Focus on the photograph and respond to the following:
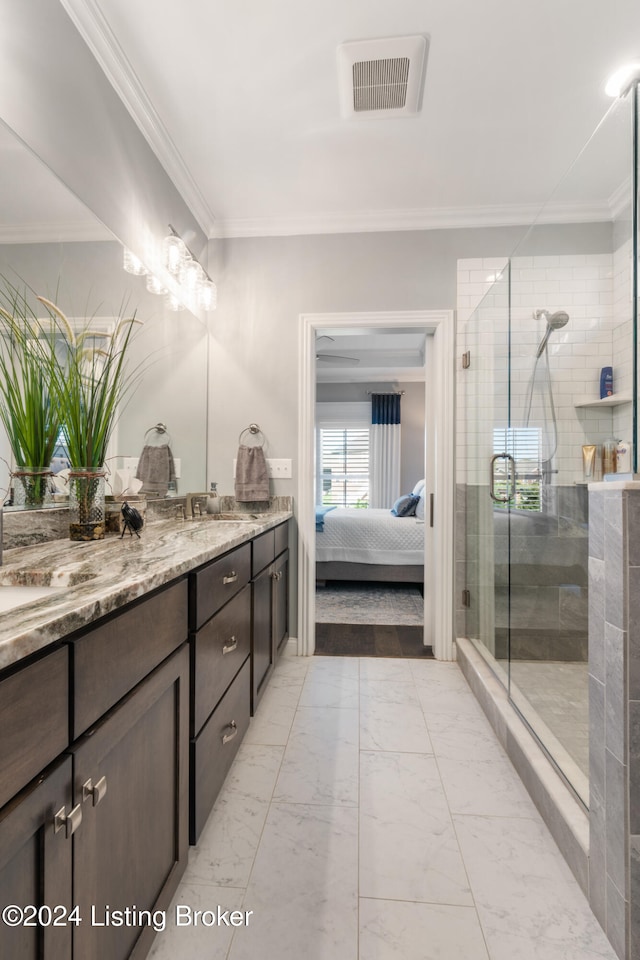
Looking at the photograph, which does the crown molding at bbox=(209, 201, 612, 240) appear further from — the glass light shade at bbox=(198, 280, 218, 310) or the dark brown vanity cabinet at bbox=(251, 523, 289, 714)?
the dark brown vanity cabinet at bbox=(251, 523, 289, 714)

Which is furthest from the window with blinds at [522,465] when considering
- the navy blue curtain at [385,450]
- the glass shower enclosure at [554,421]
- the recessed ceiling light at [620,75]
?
the navy blue curtain at [385,450]

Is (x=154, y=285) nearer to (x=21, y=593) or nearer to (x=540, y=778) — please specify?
(x=21, y=593)

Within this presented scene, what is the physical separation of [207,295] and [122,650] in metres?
2.34

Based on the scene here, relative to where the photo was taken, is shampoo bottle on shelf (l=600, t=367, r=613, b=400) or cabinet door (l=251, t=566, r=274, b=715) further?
cabinet door (l=251, t=566, r=274, b=715)

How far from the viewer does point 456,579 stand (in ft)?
9.09

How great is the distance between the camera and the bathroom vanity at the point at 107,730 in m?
0.59

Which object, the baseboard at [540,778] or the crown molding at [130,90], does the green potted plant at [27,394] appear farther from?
the baseboard at [540,778]

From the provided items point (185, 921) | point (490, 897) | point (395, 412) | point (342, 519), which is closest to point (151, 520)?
point (185, 921)

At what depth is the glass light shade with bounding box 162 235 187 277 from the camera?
232cm

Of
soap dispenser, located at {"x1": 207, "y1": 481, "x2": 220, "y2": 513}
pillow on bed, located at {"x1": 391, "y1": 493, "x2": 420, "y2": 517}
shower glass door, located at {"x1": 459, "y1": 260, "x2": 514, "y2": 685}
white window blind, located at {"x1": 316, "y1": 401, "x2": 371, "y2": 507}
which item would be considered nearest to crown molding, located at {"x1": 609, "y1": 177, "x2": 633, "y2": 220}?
shower glass door, located at {"x1": 459, "y1": 260, "x2": 514, "y2": 685}

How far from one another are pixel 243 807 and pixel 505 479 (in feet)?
5.44

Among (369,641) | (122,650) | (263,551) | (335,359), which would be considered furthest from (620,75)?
(335,359)

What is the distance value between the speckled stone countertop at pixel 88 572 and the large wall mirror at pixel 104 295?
0.29 m

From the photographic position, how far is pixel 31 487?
1416mm
